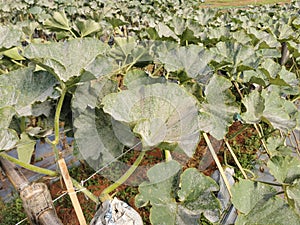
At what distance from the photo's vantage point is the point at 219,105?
0.93m

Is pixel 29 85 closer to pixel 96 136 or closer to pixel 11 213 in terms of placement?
pixel 96 136

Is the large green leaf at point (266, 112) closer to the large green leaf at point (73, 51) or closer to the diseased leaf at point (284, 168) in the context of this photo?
the diseased leaf at point (284, 168)

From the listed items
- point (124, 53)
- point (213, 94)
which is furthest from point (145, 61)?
point (213, 94)

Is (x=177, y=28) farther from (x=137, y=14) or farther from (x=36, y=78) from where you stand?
(x=137, y=14)

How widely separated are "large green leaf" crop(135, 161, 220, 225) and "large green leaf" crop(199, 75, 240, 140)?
0.56 ft

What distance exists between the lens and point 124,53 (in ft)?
3.65

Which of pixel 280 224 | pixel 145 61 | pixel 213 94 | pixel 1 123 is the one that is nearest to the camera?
pixel 1 123

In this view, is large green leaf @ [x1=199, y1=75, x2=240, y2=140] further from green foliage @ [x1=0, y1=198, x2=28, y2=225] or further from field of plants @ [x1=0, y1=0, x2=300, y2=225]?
green foliage @ [x1=0, y1=198, x2=28, y2=225]

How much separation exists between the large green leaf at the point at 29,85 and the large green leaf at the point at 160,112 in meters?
0.17

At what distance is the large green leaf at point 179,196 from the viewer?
0.70 metres

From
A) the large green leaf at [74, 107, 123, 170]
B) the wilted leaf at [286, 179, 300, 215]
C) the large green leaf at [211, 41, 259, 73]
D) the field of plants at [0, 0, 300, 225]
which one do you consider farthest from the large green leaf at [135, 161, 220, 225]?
the large green leaf at [211, 41, 259, 73]

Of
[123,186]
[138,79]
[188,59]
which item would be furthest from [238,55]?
[123,186]

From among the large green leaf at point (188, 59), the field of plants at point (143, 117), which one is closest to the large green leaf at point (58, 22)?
the field of plants at point (143, 117)

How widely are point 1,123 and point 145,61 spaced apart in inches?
22.0
